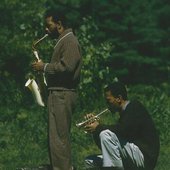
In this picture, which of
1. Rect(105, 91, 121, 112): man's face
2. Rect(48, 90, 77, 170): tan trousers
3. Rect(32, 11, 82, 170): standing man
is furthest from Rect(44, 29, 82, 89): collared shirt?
Rect(105, 91, 121, 112): man's face

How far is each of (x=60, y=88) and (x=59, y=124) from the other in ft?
1.25

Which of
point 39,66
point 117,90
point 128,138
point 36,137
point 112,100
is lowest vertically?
point 36,137

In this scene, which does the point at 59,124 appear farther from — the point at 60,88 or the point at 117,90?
the point at 117,90

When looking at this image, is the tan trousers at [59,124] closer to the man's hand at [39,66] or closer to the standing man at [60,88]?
the standing man at [60,88]

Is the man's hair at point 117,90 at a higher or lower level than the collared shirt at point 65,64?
lower

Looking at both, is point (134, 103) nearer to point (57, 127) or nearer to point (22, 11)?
point (57, 127)

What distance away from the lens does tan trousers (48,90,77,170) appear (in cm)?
813

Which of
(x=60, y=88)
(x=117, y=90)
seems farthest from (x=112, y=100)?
(x=60, y=88)

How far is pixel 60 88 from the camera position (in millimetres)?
8141

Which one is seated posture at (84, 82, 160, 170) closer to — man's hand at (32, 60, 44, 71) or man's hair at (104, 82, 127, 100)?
man's hair at (104, 82, 127, 100)

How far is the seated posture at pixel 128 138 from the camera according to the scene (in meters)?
7.80

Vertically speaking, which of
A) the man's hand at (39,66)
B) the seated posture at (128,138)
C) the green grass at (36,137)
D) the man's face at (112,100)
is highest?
the man's hand at (39,66)

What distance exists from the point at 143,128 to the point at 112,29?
10520 mm

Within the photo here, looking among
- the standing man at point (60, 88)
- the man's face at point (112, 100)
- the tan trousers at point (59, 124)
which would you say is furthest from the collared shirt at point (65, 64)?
the man's face at point (112, 100)
